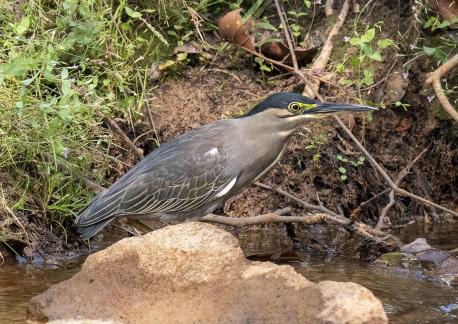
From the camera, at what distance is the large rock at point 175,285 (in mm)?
4211

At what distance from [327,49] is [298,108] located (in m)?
1.60

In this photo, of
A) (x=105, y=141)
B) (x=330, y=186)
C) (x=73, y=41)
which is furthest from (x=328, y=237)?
(x=73, y=41)

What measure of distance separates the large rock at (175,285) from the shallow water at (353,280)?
44 centimetres

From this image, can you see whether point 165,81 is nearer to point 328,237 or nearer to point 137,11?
point 137,11

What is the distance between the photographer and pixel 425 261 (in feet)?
18.9

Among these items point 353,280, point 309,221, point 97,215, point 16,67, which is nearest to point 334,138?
point 309,221

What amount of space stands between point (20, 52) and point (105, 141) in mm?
733

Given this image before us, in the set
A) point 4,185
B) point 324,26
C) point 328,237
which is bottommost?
point 328,237

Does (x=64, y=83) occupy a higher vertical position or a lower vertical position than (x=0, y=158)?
higher

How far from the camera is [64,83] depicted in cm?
547

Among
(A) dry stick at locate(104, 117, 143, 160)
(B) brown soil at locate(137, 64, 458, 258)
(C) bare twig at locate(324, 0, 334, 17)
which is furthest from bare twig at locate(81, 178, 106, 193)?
(C) bare twig at locate(324, 0, 334, 17)

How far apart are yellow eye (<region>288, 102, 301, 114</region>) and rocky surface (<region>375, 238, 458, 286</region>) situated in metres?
1.02

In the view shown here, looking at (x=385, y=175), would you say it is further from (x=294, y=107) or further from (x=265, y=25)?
(x=265, y=25)

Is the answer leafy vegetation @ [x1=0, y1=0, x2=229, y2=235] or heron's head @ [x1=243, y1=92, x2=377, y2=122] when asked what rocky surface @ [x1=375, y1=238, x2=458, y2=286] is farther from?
leafy vegetation @ [x1=0, y1=0, x2=229, y2=235]
